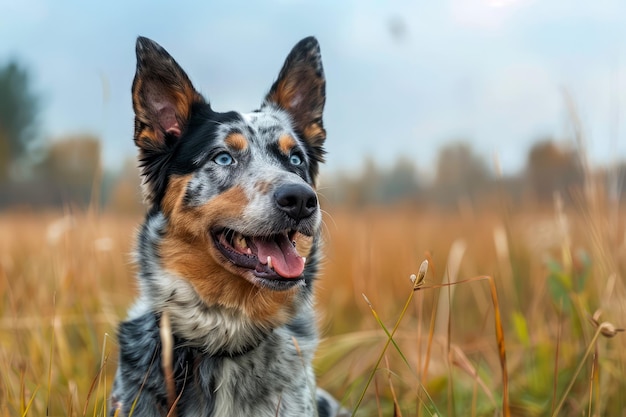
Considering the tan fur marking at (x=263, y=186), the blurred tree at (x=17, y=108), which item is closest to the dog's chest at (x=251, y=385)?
the tan fur marking at (x=263, y=186)

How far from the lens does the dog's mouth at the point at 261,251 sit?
283 cm

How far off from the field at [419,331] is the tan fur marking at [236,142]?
0.65 meters

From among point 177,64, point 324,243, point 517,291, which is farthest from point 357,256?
point 177,64

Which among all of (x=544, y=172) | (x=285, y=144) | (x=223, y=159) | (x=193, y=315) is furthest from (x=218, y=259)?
(x=544, y=172)

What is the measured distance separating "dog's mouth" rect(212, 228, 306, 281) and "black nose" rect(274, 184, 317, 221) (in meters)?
0.15

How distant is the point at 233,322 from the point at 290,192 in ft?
2.43

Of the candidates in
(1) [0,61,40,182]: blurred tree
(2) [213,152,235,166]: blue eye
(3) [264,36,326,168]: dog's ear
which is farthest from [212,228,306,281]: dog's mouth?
(1) [0,61,40,182]: blurred tree

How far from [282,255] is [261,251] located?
103 mm

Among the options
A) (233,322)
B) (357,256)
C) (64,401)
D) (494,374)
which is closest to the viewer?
(233,322)

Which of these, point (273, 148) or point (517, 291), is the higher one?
point (273, 148)

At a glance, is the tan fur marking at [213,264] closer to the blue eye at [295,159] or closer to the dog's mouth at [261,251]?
the dog's mouth at [261,251]

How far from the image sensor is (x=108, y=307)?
4.83 meters

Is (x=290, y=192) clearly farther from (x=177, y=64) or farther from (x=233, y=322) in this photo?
(x=177, y=64)

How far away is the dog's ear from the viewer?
3525 mm
